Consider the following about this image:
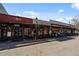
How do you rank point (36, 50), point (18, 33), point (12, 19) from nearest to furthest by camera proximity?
point (36, 50), point (12, 19), point (18, 33)

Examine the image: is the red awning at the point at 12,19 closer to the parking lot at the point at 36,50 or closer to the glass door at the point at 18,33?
the glass door at the point at 18,33

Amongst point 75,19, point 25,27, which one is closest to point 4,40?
point 25,27

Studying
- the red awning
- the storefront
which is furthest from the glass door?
the red awning

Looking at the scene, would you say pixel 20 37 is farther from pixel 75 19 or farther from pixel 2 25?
pixel 75 19

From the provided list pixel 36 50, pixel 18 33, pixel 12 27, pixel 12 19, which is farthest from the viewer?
pixel 18 33

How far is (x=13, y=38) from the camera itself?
1158 inches

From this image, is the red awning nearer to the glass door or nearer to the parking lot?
the glass door

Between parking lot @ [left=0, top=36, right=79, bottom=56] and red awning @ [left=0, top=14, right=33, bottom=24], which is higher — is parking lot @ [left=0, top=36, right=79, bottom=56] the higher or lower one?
the lower one

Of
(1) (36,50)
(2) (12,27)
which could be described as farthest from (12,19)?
(1) (36,50)

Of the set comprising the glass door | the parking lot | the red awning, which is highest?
the red awning

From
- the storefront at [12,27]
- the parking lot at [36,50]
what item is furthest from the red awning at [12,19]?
the parking lot at [36,50]

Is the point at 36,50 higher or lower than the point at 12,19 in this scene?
lower

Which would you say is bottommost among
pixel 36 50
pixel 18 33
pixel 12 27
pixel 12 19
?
pixel 36 50

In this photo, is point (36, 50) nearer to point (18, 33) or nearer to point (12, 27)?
point (12, 27)
